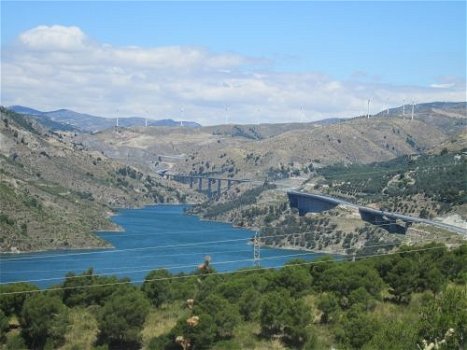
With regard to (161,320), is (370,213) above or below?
below

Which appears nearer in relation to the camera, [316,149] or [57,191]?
[57,191]

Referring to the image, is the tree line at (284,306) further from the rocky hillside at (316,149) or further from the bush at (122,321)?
the rocky hillside at (316,149)

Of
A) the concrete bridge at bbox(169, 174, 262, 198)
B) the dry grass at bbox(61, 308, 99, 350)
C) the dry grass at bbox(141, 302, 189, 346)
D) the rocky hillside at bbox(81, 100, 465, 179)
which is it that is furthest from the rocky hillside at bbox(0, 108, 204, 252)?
the dry grass at bbox(61, 308, 99, 350)

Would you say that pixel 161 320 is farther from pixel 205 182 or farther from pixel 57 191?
pixel 205 182

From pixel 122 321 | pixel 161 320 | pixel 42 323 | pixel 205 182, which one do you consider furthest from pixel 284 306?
pixel 205 182

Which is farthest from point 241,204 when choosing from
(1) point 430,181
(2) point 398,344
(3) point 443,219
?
(2) point 398,344

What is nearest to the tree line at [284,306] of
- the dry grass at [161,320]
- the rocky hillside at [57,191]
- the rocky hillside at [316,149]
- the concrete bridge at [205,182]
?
the dry grass at [161,320]
